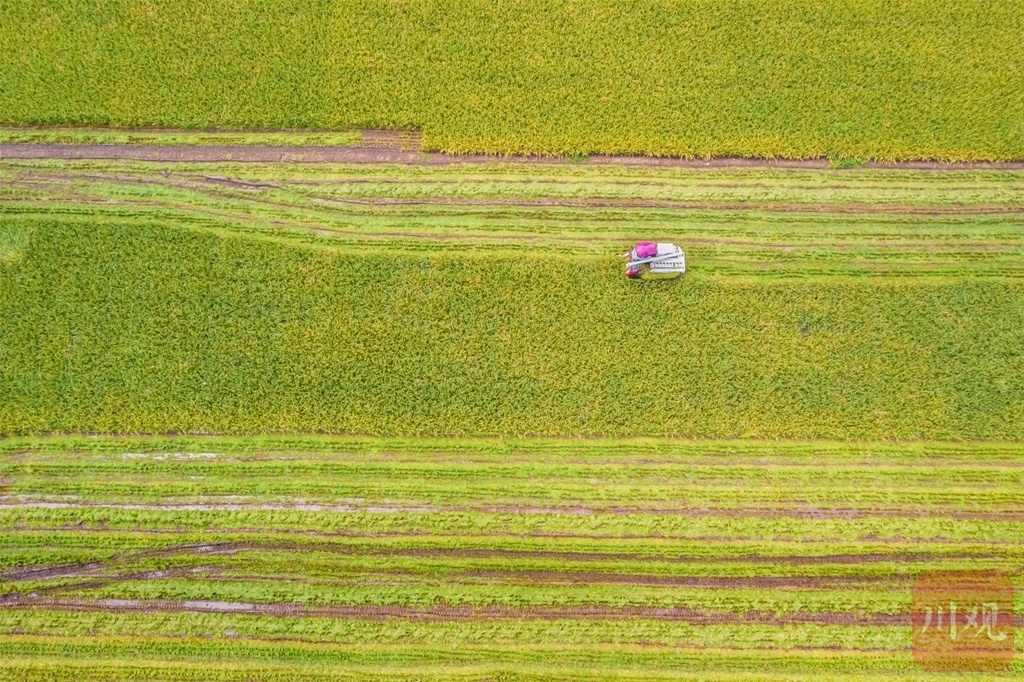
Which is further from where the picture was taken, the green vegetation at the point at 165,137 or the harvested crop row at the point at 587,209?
the green vegetation at the point at 165,137

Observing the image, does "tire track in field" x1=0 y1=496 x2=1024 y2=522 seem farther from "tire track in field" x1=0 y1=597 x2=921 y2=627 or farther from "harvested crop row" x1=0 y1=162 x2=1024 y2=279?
"harvested crop row" x1=0 y1=162 x2=1024 y2=279

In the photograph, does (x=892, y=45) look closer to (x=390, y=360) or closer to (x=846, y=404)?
(x=846, y=404)

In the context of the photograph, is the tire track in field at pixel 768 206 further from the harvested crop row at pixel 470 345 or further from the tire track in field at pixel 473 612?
the tire track in field at pixel 473 612

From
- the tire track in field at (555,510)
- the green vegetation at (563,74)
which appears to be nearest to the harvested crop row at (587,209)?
the green vegetation at (563,74)

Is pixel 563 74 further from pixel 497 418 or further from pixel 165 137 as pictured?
pixel 165 137

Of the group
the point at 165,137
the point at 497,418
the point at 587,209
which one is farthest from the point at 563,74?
the point at 165,137
